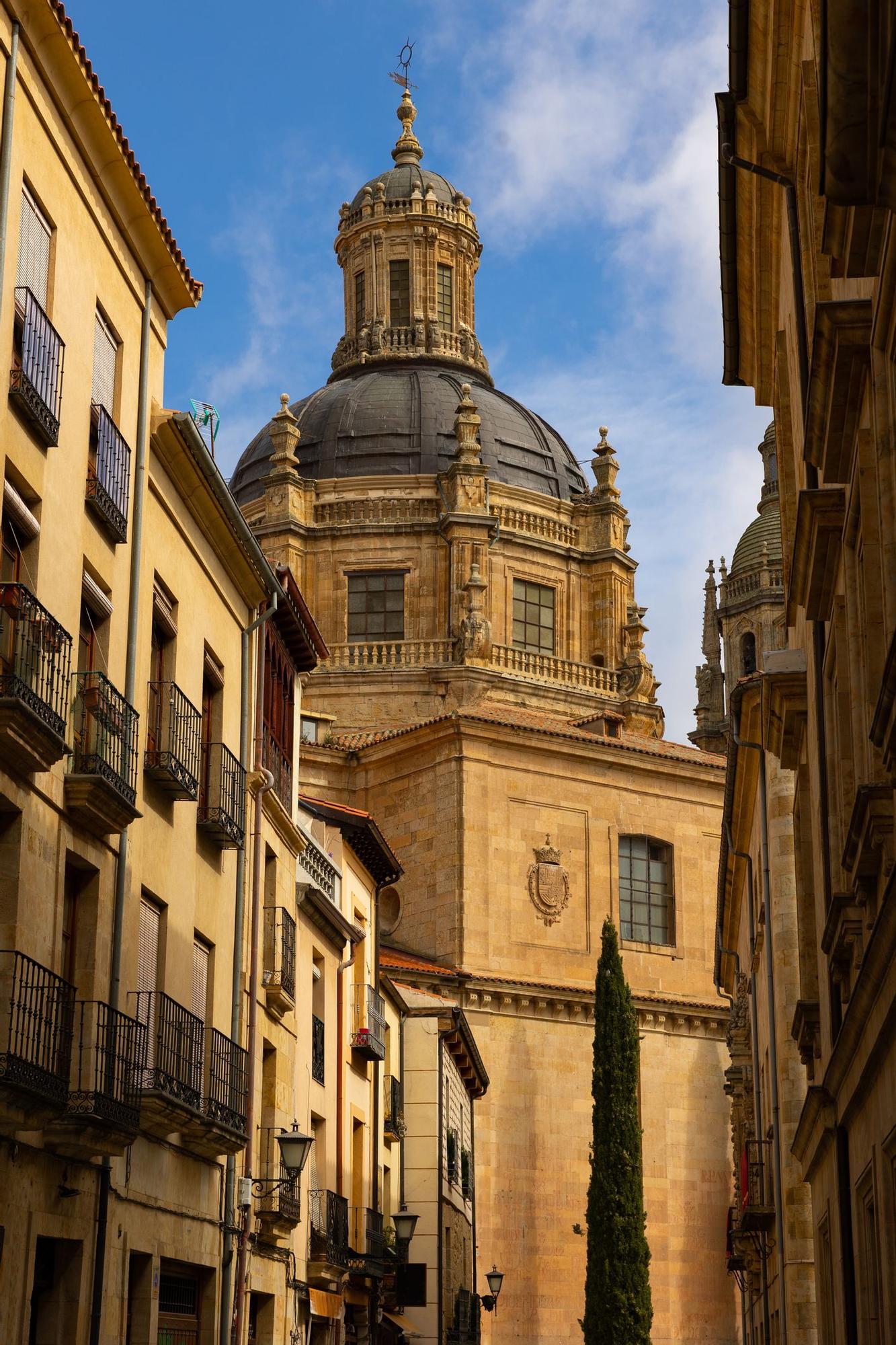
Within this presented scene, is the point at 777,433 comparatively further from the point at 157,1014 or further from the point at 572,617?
the point at 572,617

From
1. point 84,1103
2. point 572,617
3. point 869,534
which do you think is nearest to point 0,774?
point 84,1103

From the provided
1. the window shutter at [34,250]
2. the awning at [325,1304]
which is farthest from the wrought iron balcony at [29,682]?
the awning at [325,1304]

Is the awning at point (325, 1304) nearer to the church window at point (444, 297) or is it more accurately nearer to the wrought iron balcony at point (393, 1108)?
the wrought iron balcony at point (393, 1108)

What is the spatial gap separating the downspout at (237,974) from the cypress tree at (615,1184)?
2146 centimetres

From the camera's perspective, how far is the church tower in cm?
4403

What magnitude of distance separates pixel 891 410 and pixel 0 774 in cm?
610

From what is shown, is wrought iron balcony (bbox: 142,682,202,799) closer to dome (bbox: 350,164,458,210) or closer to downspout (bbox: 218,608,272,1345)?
downspout (bbox: 218,608,272,1345)

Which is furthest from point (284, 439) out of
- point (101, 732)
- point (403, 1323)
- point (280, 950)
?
point (101, 732)

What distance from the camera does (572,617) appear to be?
→ 186 ft

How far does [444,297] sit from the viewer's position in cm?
6288

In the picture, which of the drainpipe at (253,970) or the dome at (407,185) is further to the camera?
the dome at (407,185)

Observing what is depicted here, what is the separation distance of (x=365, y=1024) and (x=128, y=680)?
13.0 meters

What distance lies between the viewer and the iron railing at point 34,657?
1234cm

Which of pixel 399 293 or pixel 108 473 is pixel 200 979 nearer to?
pixel 108 473
